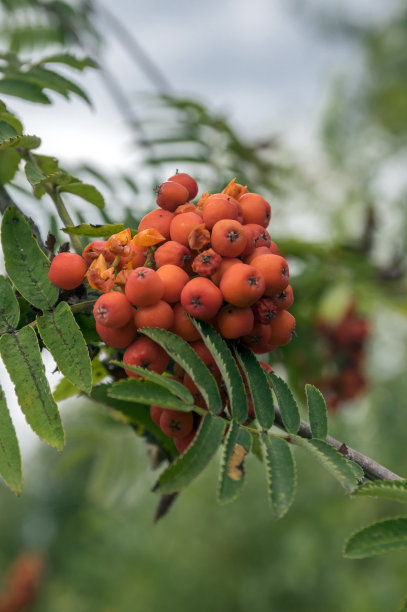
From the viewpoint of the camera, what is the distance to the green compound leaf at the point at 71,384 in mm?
906

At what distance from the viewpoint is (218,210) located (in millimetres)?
705

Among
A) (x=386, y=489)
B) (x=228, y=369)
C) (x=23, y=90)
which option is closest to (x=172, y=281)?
(x=228, y=369)

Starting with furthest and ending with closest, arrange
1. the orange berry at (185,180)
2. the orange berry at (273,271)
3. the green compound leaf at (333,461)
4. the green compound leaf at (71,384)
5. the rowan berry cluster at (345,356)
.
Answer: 1. the rowan berry cluster at (345,356)
2. the green compound leaf at (71,384)
3. the orange berry at (185,180)
4. the orange berry at (273,271)
5. the green compound leaf at (333,461)

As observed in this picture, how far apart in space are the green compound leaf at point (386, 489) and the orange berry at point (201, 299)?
0.82ft

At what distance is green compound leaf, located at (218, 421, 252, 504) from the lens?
59 cm

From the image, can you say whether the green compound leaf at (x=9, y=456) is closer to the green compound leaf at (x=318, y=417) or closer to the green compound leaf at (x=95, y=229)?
the green compound leaf at (x=95, y=229)

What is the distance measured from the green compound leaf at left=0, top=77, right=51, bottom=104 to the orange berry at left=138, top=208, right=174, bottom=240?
0.36 metres

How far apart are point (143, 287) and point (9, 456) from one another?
0.25 metres

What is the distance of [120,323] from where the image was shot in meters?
0.67

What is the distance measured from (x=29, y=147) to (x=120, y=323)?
332 millimetres

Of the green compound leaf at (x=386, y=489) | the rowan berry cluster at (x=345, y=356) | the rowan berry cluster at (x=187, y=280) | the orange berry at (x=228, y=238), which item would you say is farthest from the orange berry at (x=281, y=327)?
the rowan berry cluster at (x=345, y=356)

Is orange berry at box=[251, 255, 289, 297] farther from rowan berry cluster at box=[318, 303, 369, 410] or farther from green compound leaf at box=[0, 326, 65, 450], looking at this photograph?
rowan berry cluster at box=[318, 303, 369, 410]

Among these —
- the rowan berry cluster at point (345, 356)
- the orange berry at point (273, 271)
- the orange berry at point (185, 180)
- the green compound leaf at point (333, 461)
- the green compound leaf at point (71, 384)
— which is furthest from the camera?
the rowan berry cluster at point (345, 356)

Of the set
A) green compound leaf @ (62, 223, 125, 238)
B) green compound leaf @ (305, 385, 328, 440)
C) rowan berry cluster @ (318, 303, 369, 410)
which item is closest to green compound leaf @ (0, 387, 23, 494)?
green compound leaf @ (62, 223, 125, 238)
